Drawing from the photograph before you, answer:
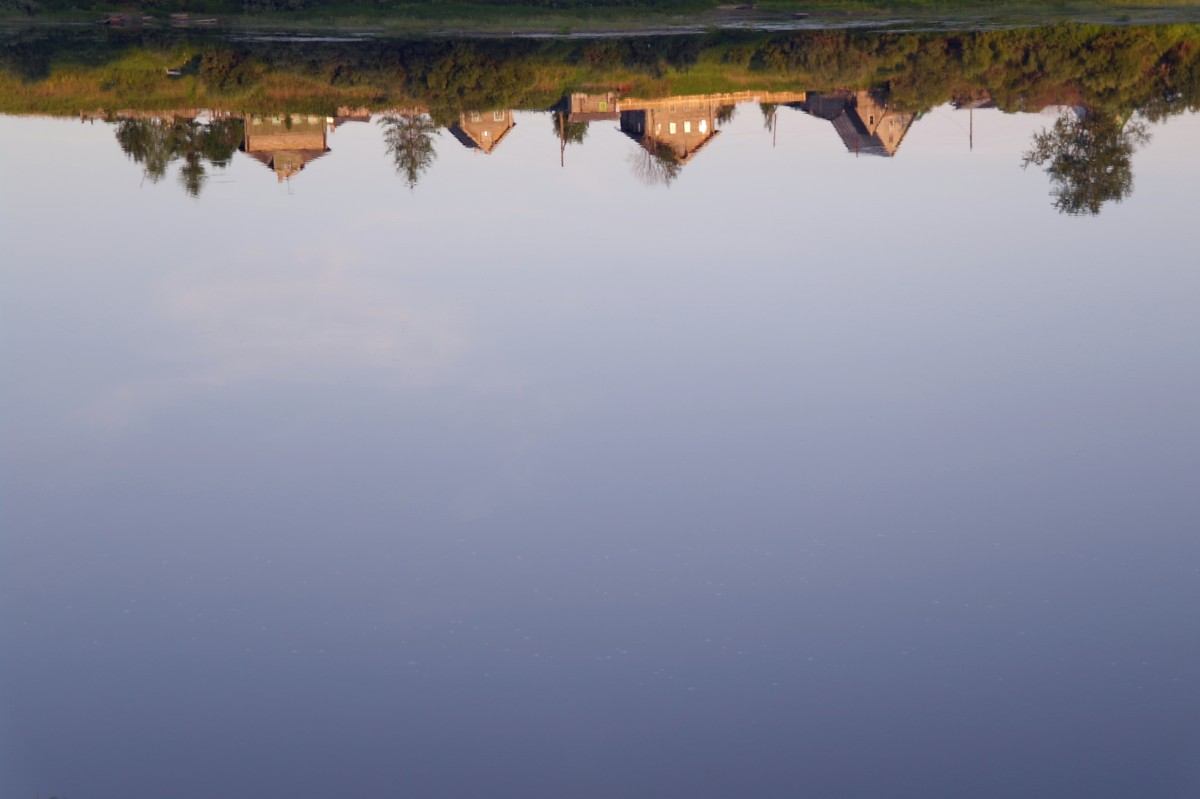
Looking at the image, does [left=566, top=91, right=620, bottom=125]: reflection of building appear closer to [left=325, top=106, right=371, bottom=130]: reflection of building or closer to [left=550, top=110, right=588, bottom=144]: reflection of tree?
[left=550, top=110, right=588, bottom=144]: reflection of tree

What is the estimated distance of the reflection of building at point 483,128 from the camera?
48.8 meters

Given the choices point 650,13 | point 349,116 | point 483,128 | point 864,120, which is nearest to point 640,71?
point 650,13

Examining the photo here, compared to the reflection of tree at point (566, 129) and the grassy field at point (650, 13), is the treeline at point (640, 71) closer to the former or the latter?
the grassy field at point (650, 13)

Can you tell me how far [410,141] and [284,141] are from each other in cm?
510

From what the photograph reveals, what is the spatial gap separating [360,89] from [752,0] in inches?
596

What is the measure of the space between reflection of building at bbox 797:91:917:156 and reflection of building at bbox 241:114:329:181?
17929 mm

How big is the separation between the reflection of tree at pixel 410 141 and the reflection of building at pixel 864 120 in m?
13.9

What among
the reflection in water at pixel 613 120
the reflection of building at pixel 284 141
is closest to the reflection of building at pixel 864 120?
the reflection in water at pixel 613 120

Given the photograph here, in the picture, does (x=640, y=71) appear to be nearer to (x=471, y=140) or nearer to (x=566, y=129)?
(x=566, y=129)

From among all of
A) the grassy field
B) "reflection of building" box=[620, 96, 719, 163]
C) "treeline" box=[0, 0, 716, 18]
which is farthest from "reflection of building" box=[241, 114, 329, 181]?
"reflection of building" box=[620, 96, 719, 163]

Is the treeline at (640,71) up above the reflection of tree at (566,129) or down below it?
above

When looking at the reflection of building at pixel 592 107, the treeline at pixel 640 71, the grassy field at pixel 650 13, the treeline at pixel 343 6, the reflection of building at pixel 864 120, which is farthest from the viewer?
the treeline at pixel 343 6

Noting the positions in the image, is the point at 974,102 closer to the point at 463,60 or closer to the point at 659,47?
the point at 659,47

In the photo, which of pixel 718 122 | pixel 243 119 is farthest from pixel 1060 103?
pixel 243 119
